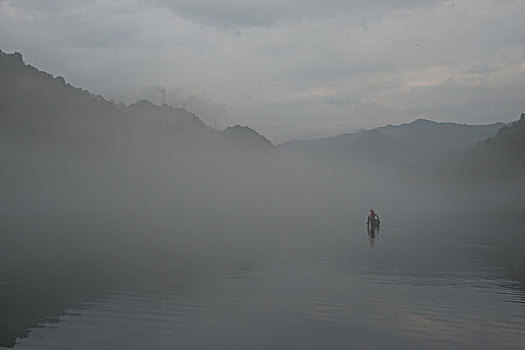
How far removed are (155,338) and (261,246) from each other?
31737mm

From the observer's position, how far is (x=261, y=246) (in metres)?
51.1

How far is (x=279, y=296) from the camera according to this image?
27516 mm

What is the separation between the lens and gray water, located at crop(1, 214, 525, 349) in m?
19.8

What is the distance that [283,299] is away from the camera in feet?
87.8

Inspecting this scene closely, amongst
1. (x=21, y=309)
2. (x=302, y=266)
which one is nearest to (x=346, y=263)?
(x=302, y=266)

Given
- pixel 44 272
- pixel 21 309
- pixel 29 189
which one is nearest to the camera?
pixel 21 309

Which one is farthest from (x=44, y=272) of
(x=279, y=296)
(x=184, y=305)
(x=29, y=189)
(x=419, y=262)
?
(x=29, y=189)

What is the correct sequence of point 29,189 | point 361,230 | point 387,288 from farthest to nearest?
point 29,189
point 361,230
point 387,288

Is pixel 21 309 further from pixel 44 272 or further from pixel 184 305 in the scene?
pixel 44 272

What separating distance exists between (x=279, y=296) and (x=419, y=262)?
58.8ft

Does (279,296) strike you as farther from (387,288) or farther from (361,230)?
(361,230)

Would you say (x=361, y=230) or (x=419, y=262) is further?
(x=361, y=230)

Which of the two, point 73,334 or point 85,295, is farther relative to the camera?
point 85,295

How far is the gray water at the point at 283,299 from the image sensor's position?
19812 mm
